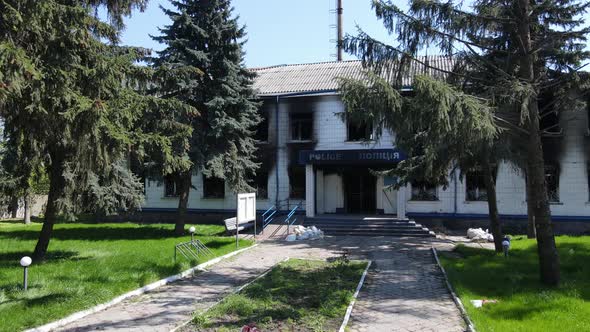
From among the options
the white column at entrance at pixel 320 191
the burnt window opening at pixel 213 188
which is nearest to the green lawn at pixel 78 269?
the burnt window opening at pixel 213 188

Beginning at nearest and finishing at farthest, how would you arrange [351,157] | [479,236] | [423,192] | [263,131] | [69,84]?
1. [69,84]
2. [479,236]
3. [351,157]
4. [423,192]
5. [263,131]

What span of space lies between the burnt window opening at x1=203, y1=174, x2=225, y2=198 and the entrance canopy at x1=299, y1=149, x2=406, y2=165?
5175 mm

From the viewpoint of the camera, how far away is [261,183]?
957 inches

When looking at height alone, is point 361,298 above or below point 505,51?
below

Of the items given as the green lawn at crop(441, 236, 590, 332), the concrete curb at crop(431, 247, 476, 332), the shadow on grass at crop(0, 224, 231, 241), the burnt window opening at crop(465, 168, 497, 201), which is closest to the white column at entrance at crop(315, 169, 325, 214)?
the shadow on grass at crop(0, 224, 231, 241)

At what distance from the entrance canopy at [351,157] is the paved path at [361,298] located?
23.3 feet

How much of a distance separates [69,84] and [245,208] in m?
8.35

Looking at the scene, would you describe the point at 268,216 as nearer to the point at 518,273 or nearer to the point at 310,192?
the point at 310,192

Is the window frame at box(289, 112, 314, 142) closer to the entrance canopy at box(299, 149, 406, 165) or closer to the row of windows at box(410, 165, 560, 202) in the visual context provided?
the entrance canopy at box(299, 149, 406, 165)

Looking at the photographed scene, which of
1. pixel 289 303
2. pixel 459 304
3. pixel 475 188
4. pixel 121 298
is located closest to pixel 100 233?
pixel 121 298

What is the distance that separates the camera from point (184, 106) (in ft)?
39.1

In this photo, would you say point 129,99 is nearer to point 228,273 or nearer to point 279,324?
point 228,273

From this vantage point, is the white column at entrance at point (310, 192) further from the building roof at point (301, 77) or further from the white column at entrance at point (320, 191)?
the building roof at point (301, 77)

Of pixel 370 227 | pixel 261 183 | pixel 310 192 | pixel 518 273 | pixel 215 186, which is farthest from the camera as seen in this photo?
pixel 215 186
